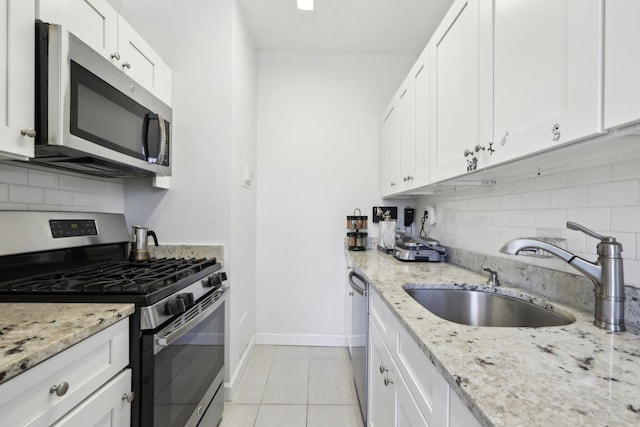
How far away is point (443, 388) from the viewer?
2.16 ft

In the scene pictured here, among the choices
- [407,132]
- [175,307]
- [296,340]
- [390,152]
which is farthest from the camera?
[296,340]

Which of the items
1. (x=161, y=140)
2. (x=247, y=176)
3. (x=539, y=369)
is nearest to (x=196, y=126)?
(x=161, y=140)

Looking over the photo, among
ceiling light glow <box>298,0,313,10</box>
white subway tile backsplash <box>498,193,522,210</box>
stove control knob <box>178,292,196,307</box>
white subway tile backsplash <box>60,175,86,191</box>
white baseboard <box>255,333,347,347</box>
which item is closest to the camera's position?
stove control knob <box>178,292,196,307</box>

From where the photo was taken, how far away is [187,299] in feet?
4.32

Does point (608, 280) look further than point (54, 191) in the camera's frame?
No

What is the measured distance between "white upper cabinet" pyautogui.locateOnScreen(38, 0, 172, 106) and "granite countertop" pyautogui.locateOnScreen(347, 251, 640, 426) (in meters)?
1.59

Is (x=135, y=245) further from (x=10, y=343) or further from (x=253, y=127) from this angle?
(x=253, y=127)

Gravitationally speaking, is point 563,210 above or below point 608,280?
above

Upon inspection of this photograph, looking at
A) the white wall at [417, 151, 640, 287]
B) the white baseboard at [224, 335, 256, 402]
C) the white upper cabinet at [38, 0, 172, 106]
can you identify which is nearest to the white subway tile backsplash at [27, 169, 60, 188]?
the white upper cabinet at [38, 0, 172, 106]

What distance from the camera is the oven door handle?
3.65 ft

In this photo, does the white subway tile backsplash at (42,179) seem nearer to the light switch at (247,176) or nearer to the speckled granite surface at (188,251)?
the speckled granite surface at (188,251)

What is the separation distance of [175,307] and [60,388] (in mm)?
456

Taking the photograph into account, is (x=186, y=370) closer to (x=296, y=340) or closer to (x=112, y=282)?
(x=112, y=282)

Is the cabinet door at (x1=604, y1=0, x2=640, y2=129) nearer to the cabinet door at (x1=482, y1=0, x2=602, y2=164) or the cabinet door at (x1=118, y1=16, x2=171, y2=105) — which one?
the cabinet door at (x1=482, y1=0, x2=602, y2=164)
